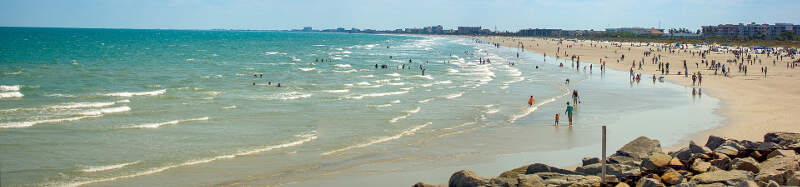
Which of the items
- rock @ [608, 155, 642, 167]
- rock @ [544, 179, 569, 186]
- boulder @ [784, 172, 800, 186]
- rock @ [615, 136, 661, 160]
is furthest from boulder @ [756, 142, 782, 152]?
rock @ [544, 179, 569, 186]

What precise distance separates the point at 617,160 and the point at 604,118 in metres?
11.4

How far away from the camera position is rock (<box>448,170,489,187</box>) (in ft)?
35.8

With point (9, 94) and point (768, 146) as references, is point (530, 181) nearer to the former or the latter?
point (768, 146)

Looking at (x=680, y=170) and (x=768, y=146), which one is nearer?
(x=680, y=170)

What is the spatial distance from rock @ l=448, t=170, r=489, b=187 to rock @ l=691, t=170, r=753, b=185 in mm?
3614

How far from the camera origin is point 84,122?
72.5 ft

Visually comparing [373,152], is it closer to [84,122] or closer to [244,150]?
[244,150]

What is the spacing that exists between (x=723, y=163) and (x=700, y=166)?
0.71m

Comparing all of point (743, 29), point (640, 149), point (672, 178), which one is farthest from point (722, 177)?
point (743, 29)

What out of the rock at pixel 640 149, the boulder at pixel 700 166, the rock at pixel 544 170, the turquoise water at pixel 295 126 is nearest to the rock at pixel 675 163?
the boulder at pixel 700 166

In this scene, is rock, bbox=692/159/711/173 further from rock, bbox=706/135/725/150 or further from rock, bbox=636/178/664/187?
rock, bbox=706/135/725/150

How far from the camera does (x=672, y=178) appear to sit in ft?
36.1

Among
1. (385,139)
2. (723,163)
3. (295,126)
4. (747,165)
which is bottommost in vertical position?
(385,139)

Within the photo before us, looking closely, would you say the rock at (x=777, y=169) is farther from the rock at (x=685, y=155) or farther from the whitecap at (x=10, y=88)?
the whitecap at (x=10, y=88)
